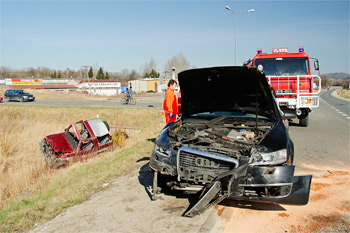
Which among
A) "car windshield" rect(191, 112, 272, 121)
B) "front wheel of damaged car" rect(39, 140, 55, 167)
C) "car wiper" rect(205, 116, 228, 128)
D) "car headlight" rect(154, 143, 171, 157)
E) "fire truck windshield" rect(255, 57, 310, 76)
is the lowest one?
"front wheel of damaged car" rect(39, 140, 55, 167)

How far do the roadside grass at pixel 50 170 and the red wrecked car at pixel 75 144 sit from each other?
50 centimetres

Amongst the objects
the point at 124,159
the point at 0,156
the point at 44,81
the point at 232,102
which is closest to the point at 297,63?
the point at 232,102

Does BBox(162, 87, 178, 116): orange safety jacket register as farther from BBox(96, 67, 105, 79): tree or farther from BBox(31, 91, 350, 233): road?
BBox(96, 67, 105, 79): tree

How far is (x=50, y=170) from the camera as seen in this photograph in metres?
9.40

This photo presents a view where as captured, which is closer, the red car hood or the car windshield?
the car windshield

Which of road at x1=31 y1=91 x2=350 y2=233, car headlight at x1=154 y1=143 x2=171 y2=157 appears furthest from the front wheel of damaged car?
car headlight at x1=154 y1=143 x2=171 y2=157

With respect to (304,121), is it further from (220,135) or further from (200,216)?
(200,216)

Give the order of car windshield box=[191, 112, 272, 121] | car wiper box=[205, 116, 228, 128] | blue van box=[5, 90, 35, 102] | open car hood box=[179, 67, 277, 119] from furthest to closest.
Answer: blue van box=[5, 90, 35, 102] → car windshield box=[191, 112, 272, 121] → car wiper box=[205, 116, 228, 128] → open car hood box=[179, 67, 277, 119]

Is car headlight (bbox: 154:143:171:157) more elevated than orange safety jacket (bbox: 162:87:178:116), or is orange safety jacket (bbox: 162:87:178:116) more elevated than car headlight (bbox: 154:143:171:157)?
orange safety jacket (bbox: 162:87:178:116)

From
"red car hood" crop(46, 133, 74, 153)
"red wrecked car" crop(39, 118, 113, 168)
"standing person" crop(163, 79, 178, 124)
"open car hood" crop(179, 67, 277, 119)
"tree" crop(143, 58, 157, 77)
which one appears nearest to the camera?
"open car hood" crop(179, 67, 277, 119)

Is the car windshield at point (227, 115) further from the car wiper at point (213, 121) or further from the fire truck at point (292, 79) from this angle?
the fire truck at point (292, 79)

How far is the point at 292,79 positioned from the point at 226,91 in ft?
22.6

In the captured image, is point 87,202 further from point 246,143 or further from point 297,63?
point 297,63

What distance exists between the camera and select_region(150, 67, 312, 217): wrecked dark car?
150 inches
